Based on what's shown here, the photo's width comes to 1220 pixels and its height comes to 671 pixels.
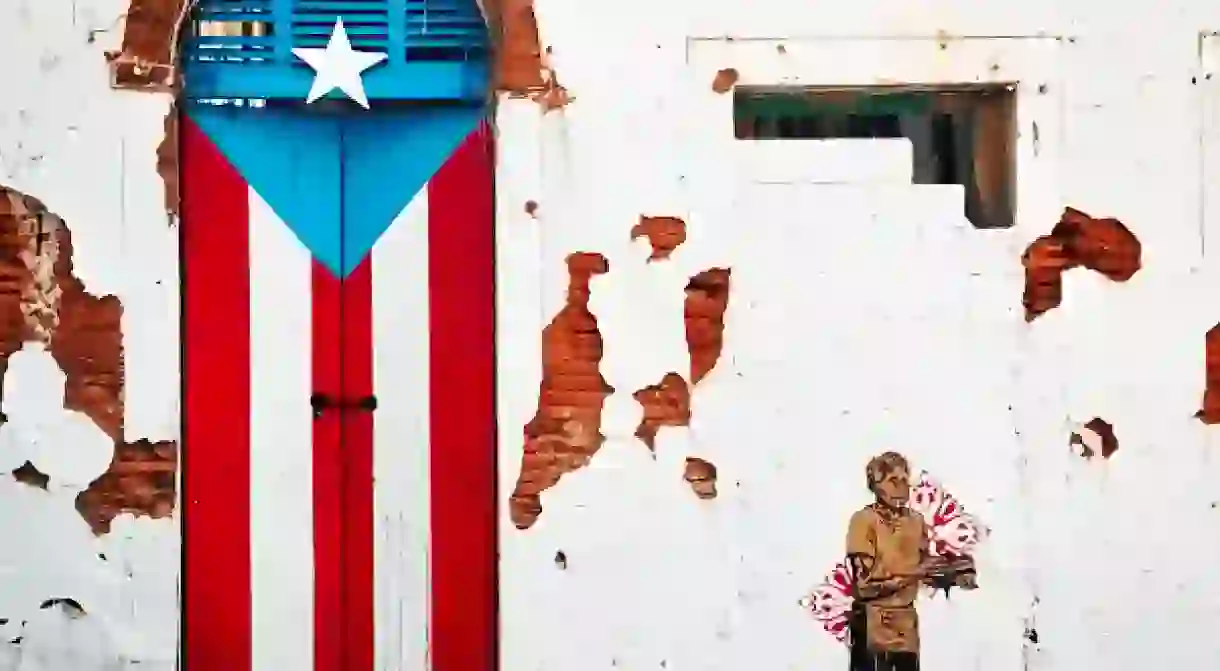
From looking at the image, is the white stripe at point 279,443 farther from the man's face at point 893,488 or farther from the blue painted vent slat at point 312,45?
the man's face at point 893,488

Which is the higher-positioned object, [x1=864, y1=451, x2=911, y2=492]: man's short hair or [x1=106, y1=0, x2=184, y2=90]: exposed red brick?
[x1=106, y1=0, x2=184, y2=90]: exposed red brick

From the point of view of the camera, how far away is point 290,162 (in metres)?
3.76

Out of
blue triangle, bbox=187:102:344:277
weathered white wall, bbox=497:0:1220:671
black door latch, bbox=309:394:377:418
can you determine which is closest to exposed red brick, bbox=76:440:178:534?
black door latch, bbox=309:394:377:418

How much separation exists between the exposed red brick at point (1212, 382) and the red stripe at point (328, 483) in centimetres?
233

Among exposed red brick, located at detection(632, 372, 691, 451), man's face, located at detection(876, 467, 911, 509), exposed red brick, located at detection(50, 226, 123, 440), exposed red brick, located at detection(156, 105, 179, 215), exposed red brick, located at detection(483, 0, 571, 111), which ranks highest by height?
exposed red brick, located at detection(483, 0, 571, 111)

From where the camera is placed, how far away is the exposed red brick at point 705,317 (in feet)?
12.2

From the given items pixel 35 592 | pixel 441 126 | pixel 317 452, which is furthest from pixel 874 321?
pixel 35 592

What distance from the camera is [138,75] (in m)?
3.67

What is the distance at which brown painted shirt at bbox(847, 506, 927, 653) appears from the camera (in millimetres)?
3717

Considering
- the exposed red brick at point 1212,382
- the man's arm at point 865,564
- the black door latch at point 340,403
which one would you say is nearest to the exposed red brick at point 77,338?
the black door latch at point 340,403

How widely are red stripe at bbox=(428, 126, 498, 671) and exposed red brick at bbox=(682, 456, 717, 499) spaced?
54 centimetres

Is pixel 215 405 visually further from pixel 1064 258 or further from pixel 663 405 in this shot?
pixel 1064 258

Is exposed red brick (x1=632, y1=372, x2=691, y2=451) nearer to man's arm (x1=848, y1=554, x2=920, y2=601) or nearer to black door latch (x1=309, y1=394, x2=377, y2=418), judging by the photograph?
man's arm (x1=848, y1=554, x2=920, y2=601)

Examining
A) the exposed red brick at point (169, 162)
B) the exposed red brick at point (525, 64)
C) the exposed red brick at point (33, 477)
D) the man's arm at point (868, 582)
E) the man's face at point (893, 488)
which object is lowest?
the man's arm at point (868, 582)
